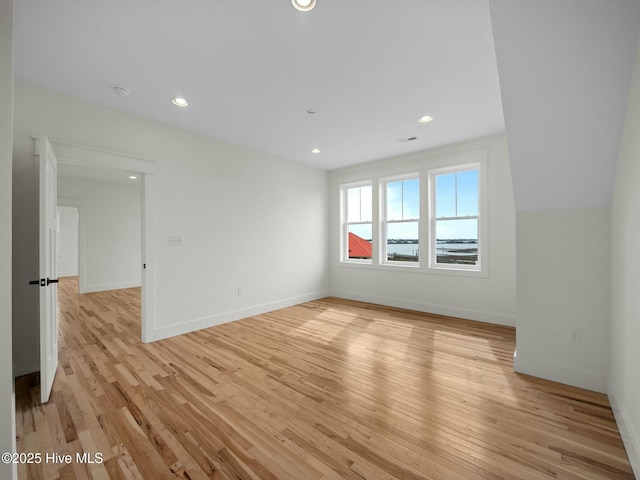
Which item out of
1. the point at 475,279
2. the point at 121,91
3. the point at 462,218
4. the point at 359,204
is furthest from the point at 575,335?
the point at 121,91

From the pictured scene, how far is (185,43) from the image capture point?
6.74 feet

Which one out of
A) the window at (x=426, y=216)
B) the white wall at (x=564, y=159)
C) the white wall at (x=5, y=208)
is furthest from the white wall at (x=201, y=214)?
the white wall at (x=564, y=159)

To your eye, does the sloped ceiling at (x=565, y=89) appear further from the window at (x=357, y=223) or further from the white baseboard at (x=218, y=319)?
the white baseboard at (x=218, y=319)

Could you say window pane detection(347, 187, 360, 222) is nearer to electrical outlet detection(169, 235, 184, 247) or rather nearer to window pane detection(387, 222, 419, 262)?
window pane detection(387, 222, 419, 262)

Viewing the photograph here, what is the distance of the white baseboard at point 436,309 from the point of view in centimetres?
396

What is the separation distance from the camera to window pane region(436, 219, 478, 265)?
433 cm

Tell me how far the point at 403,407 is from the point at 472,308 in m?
2.79

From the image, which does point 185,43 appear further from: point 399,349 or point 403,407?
point 399,349

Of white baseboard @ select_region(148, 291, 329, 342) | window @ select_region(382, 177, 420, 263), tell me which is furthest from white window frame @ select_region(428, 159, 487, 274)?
white baseboard @ select_region(148, 291, 329, 342)

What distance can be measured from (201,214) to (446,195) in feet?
13.0

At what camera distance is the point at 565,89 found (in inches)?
66.9

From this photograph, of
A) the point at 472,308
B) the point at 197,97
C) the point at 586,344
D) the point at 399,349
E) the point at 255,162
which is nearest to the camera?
the point at 586,344

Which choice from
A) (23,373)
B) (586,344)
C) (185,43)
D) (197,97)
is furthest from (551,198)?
(23,373)

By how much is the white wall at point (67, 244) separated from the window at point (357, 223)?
357 inches
